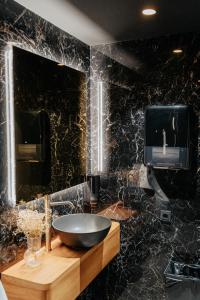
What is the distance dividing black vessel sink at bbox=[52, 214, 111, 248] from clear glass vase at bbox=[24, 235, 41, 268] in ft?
0.63

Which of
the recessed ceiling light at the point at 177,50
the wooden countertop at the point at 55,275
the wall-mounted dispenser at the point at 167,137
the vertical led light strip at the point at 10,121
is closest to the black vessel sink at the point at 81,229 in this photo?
the wooden countertop at the point at 55,275

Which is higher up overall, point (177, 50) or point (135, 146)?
point (177, 50)

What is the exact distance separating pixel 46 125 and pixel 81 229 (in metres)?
0.96

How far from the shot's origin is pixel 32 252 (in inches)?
83.8

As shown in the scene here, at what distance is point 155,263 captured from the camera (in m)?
3.02

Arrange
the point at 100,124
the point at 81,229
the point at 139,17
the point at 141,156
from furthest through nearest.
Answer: the point at 100,124, the point at 141,156, the point at 81,229, the point at 139,17

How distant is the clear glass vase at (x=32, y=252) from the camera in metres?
2.09

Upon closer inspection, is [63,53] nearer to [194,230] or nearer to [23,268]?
[23,268]

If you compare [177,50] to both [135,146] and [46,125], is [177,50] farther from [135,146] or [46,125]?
[46,125]

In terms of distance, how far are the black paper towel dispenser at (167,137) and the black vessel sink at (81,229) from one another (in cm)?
71

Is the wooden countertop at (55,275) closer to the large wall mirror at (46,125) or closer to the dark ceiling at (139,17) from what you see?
the large wall mirror at (46,125)

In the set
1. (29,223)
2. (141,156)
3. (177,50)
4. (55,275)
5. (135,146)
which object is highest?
(177,50)

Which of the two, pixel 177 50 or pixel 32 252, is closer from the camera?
pixel 32 252

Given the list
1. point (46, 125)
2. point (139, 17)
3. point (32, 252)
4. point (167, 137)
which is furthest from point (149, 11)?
point (32, 252)
